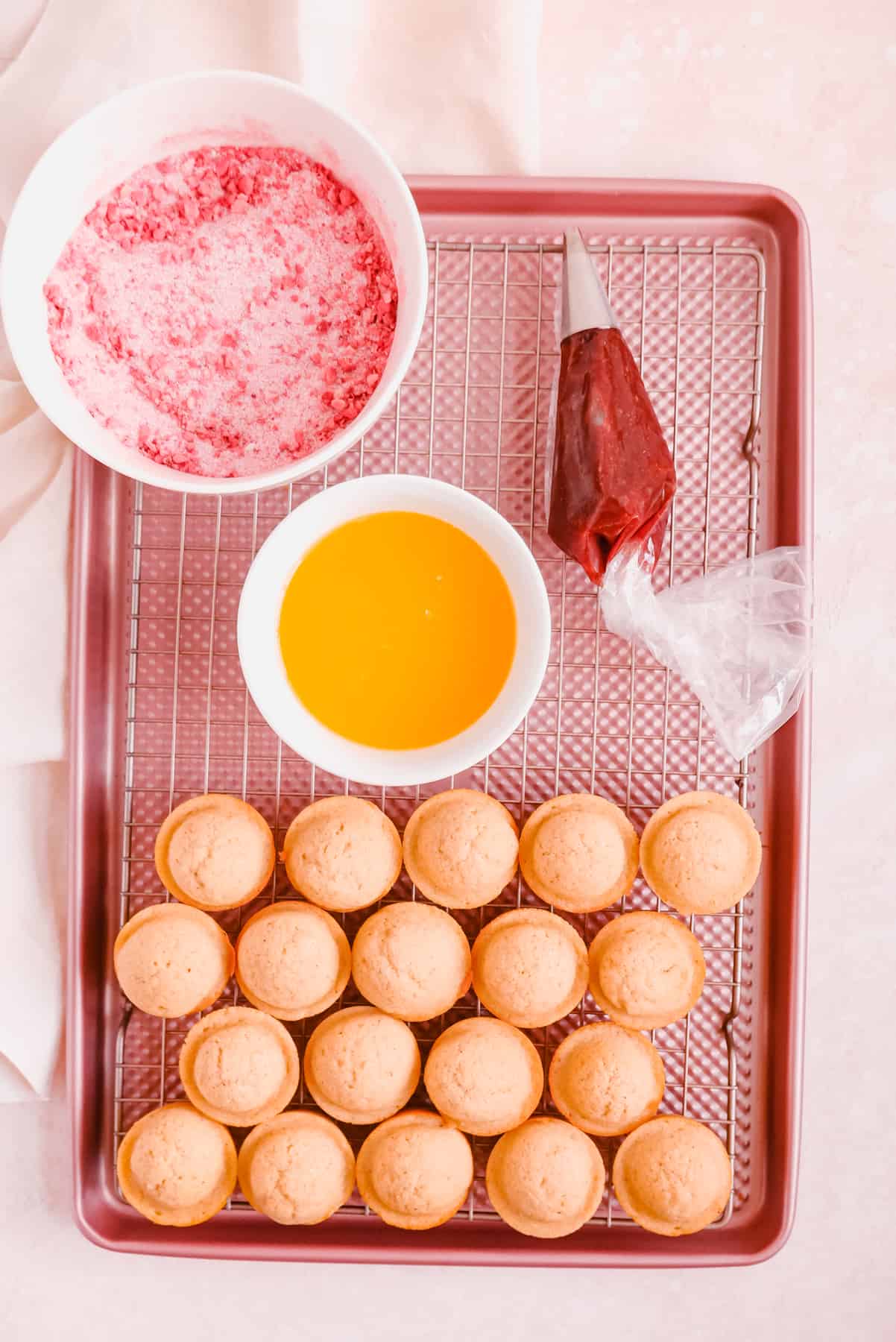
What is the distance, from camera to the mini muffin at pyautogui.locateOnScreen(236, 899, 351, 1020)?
1061mm

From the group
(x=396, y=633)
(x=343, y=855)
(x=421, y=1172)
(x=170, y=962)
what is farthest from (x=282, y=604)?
(x=421, y=1172)

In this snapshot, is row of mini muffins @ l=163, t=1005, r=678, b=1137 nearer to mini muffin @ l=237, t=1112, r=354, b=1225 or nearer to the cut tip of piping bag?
mini muffin @ l=237, t=1112, r=354, b=1225

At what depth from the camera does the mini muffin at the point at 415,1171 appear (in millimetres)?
1054

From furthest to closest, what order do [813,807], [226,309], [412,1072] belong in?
[813,807] < [412,1072] < [226,309]

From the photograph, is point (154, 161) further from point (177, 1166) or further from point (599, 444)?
point (177, 1166)

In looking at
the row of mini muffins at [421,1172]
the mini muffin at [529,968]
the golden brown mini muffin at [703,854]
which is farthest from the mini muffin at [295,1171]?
the golden brown mini muffin at [703,854]

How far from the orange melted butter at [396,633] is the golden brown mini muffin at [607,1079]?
0.36m

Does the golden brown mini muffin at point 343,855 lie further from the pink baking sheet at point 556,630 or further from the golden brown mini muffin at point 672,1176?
the golden brown mini muffin at point 672,1176

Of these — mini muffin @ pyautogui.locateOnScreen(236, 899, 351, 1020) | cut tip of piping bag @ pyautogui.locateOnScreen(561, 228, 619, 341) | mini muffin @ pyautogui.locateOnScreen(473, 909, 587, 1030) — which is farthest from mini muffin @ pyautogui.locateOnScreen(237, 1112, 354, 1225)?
cut tip of piping bag @ pyautogui.locateOnScreen(561, 228, 619, 341)

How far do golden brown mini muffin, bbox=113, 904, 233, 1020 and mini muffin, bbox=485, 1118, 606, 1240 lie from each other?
36 cm

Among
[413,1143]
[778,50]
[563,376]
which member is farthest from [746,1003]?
[778,50]

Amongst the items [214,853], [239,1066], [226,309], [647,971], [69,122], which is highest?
[69,122]

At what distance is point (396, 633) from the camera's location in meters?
1.04

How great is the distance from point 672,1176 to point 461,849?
40cm
